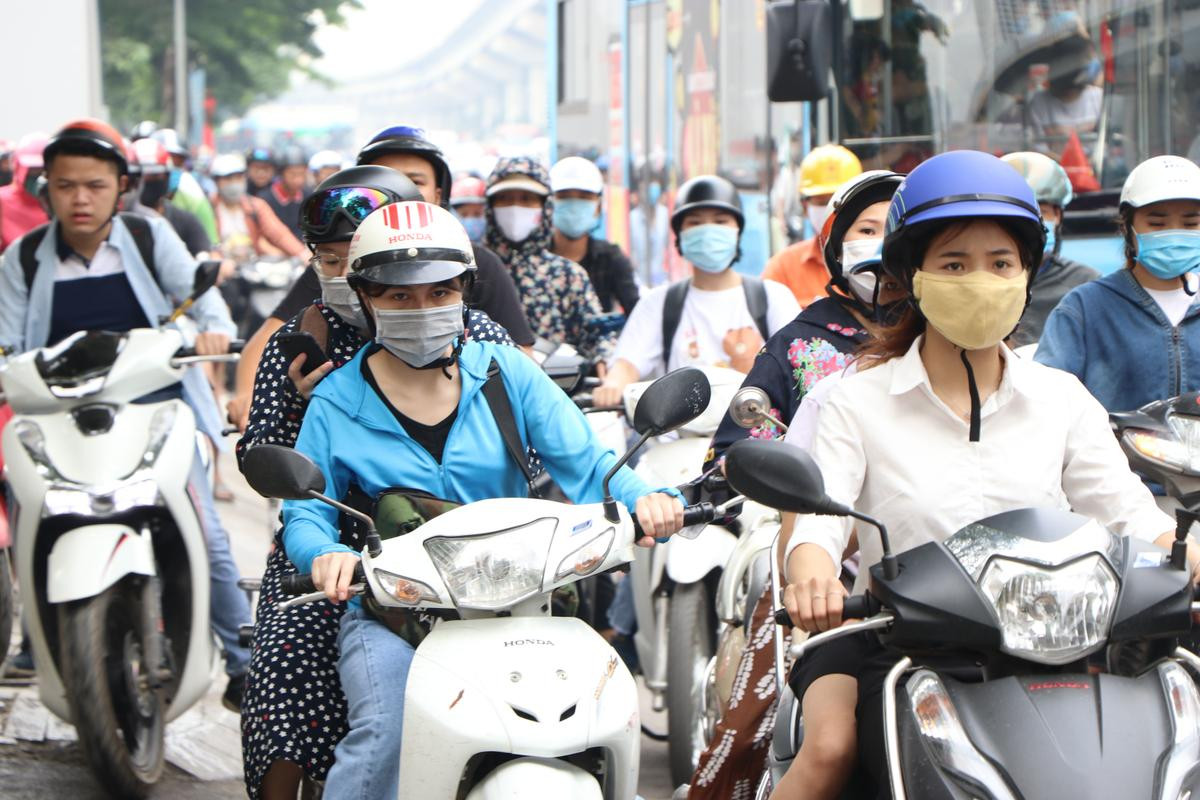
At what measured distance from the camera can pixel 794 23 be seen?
7.94 meters

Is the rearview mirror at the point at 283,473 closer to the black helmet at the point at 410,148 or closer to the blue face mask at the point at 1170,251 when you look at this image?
the black helmet at the point at 410,148

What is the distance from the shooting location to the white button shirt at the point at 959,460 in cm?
320

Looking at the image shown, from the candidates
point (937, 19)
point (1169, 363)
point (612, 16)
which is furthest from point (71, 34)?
point (1169, 363)

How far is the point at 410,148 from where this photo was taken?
18.4 feet

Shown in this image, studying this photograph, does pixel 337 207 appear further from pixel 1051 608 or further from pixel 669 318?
pixel 1051 608

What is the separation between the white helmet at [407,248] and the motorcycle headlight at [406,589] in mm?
698

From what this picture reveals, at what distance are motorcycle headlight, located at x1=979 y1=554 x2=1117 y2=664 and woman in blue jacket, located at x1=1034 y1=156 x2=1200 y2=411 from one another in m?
2.50

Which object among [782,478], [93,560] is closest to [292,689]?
[782,478]

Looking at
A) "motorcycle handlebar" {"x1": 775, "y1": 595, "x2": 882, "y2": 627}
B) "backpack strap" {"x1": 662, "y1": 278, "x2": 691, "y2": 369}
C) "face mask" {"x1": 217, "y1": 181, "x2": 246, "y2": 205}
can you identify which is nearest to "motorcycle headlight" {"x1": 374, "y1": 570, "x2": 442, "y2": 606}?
"motorcycle handlebar" {"x1": 775, "y1": 595, "x2": 882, "y2": 627}

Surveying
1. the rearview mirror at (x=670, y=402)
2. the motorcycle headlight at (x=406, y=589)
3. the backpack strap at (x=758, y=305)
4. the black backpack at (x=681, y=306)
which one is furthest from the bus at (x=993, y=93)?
the motorcycle headlight at (x=406, y=589)

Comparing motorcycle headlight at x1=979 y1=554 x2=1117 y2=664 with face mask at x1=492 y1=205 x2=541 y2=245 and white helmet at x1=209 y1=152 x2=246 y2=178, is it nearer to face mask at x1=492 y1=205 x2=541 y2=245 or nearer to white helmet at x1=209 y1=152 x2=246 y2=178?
face mask at x1=492 y1=205 x2=541 y2=245

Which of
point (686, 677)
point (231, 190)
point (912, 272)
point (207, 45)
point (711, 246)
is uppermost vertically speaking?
point (207, 45)

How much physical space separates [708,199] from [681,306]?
0.46m

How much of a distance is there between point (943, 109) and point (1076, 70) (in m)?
0.73
